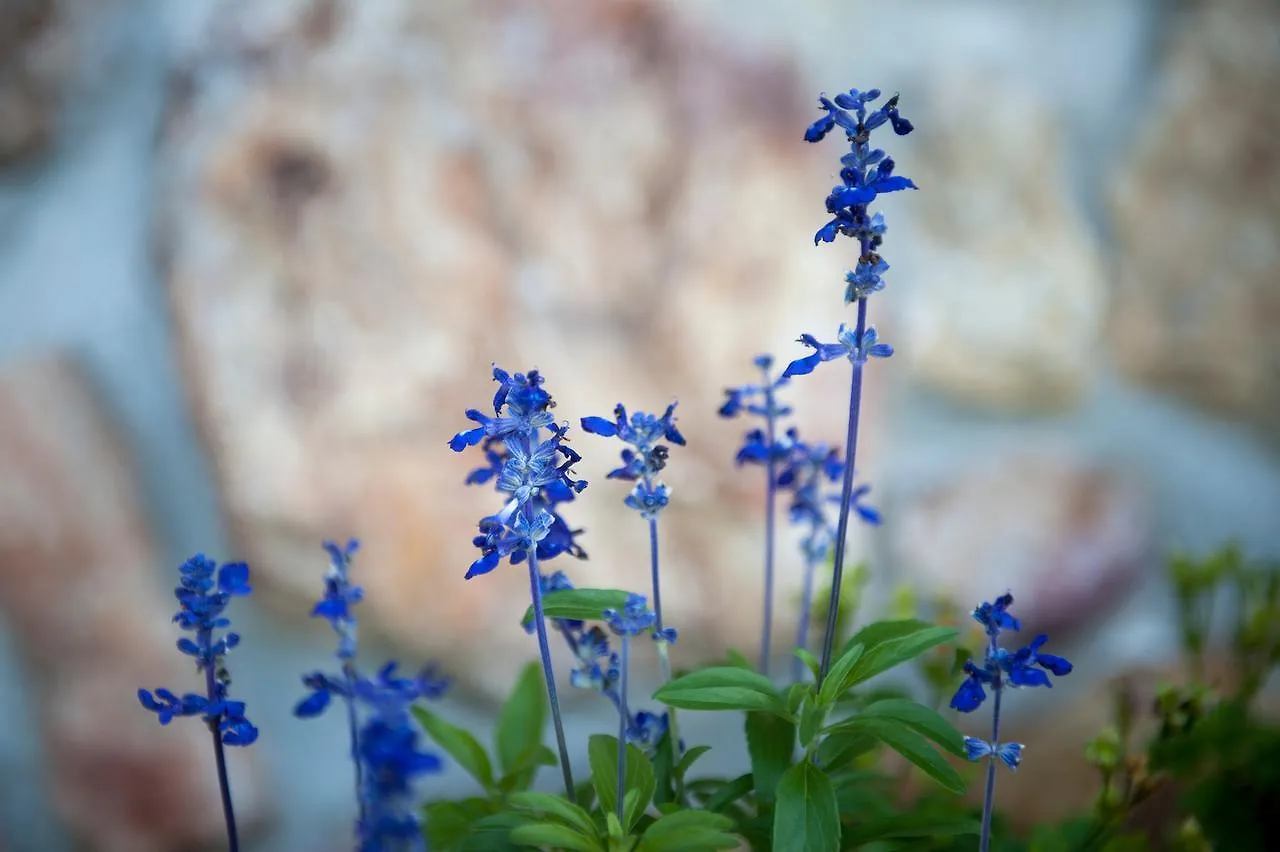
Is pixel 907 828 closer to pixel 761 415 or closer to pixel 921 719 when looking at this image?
pixel 921 719

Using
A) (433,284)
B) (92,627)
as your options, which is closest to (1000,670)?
(433,284)

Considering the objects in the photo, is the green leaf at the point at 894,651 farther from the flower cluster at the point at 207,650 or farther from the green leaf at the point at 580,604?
the flower cluster at the point at 207,650

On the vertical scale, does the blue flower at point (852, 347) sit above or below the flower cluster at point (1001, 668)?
above

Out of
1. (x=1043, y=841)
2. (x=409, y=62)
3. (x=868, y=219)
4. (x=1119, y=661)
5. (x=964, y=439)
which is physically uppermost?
(x=409, y=62)

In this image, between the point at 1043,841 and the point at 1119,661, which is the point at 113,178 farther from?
the point at 1119,661

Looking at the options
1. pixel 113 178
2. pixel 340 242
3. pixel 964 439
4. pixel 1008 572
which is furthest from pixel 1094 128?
pixel 113 178

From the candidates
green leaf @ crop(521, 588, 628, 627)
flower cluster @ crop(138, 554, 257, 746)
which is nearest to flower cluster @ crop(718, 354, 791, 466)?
green leaf @ crop(521, 588, 628, 627)

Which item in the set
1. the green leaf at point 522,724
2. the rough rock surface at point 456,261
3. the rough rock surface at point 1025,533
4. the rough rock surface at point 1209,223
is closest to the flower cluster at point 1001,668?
the green leaf at point 522,724
